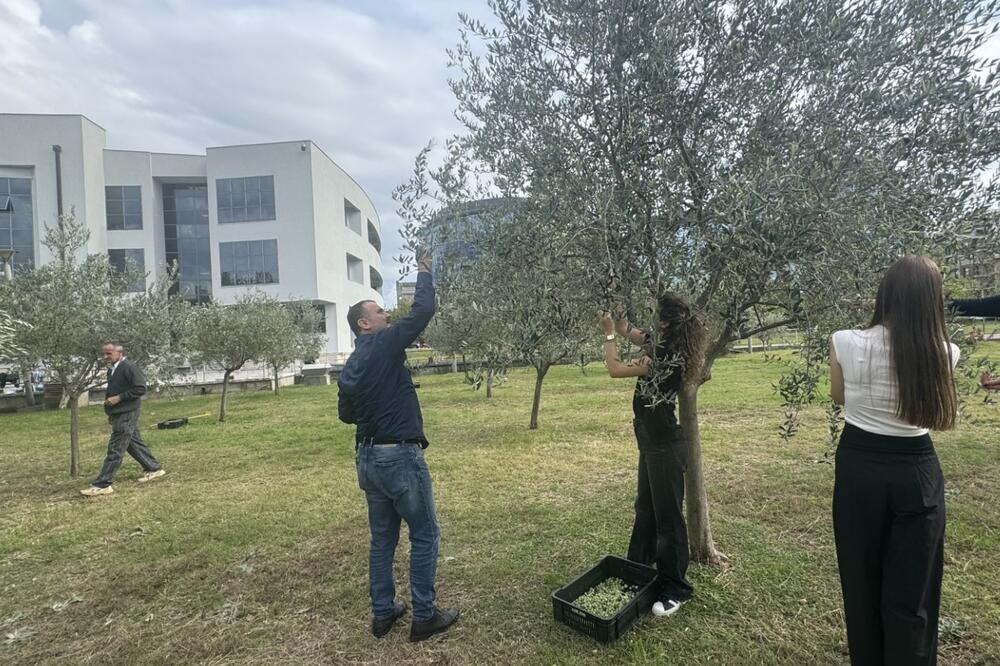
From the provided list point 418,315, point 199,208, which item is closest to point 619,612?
point 418,315

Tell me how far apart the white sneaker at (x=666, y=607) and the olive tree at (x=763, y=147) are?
1.98 m

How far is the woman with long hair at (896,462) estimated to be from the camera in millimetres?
2566

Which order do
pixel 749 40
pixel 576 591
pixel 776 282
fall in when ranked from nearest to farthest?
1. pixel 776 282
2. pixel 749 40
3. pixel 576 591

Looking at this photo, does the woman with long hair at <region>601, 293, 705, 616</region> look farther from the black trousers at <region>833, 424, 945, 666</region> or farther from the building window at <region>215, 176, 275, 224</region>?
the building window at <region>215, 176, 275, 224</region>

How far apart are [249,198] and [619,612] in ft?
162

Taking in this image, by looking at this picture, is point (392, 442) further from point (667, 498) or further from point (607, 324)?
point (667, 498)

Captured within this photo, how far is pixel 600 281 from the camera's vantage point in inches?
134

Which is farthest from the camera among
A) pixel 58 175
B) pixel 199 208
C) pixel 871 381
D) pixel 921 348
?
pixel 199 208

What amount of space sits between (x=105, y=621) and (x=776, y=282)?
5.91m

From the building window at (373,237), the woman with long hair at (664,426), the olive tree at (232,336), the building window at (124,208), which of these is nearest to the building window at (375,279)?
the building window at (373,237)

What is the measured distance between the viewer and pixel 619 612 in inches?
148

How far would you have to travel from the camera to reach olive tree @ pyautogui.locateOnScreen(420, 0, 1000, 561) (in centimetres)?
309

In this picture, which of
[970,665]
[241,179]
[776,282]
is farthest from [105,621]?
[241,179]

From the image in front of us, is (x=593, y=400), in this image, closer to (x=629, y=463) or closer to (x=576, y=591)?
(x=629, y=463)
